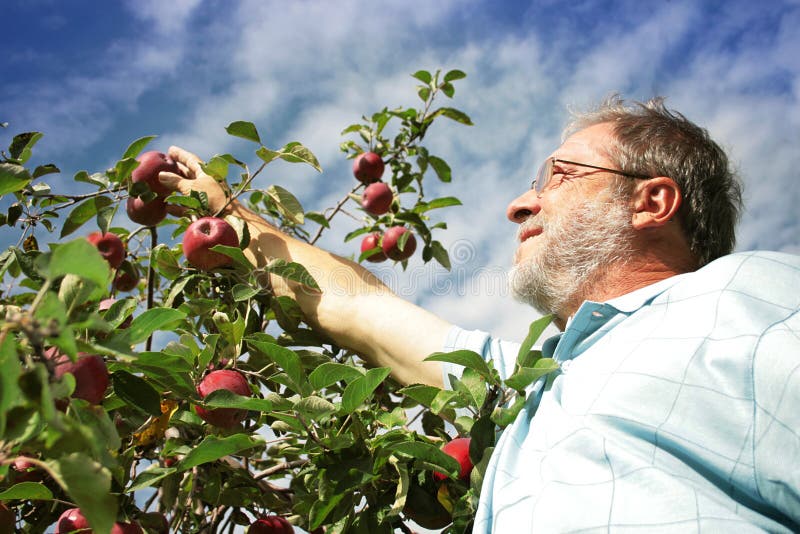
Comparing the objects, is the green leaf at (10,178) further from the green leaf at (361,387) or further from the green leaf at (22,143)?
the green leaf at (22,143)

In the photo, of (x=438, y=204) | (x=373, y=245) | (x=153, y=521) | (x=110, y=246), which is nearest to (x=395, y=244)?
(x=373, y=245)

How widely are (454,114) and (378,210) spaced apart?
64 centimetres

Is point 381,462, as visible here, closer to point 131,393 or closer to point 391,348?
point 131,393

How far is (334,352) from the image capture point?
7.20 ft

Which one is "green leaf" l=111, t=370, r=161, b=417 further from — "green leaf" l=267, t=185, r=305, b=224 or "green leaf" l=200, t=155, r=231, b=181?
"green leaf" l=267, t=185, r=305, b=224

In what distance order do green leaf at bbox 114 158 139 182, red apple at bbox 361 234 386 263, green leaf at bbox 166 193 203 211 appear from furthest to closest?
red apple at bbox 361 234 386 263 → green leaf at bbox 166 193 203 211 → green leaf at bbox 114 158 139 182

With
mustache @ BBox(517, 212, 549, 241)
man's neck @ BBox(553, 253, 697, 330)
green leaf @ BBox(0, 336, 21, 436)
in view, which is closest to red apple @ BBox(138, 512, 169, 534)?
green leaf @ BBox(0, 336, 21, 436)

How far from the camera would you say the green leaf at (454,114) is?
2949mm

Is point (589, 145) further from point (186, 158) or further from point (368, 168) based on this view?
point (186, 158)

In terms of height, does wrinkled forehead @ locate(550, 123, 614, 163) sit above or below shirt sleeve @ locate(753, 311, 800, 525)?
above

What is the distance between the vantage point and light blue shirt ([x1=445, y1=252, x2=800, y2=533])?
100 centimetres

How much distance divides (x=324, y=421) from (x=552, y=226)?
118cm

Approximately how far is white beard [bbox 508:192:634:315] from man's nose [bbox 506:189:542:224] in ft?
0.35

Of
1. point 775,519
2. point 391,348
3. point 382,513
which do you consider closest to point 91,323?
point 382,513
